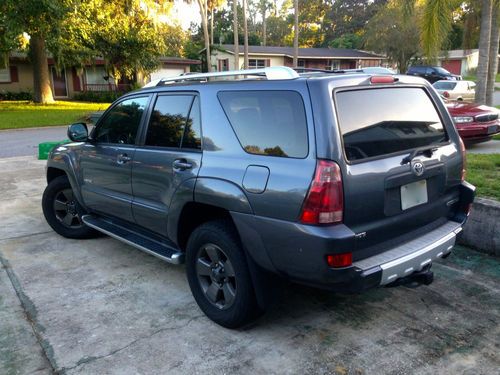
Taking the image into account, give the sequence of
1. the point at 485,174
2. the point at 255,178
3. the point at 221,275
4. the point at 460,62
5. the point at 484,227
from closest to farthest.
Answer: the point at 255,178 < the point at 221,275 < the point at 484,227 < the point at 485,174 < the point at 460,62

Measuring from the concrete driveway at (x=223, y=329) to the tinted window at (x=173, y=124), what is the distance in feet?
4.34

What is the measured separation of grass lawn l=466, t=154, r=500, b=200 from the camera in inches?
205

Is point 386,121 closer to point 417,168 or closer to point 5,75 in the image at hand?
point 417,168

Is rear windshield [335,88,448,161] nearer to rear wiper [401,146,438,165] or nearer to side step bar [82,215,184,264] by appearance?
rear wiper [401,146,438,165]

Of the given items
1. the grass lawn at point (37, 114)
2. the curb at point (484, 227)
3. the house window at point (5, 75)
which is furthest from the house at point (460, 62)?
the curb at point (484, 227)

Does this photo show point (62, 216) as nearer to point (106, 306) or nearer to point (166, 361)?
point (106, 306)

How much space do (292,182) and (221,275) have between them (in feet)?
3.35

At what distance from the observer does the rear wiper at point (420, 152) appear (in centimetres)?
315

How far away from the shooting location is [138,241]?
13.8ft

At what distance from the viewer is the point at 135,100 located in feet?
14.5

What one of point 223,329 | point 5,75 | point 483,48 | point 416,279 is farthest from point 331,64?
point 223,329

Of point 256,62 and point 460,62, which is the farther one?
point 460,62

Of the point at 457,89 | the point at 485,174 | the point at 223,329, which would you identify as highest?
the point at 457,89

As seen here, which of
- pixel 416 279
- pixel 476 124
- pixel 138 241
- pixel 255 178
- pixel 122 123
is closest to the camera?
pixel 255 178
